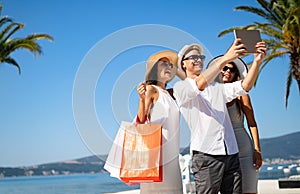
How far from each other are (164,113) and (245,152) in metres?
0.62

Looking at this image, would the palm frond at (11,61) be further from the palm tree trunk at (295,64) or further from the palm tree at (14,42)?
the palm tree trunk at (295,64)

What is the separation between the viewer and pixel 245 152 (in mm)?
3133

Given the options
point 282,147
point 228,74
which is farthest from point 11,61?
point 282,147

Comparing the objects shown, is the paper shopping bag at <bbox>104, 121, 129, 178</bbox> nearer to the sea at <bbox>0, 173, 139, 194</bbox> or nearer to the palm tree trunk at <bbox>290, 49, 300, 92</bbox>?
the sea at <bbox>0, 173, 139, 194</bbox>

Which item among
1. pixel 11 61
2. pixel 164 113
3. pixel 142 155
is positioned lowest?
pixel 142 155

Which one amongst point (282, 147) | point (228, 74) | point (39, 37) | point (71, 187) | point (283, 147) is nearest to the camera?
point (228, 74)

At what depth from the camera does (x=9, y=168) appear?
102688 mm

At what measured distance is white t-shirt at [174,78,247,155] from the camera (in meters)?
2.82

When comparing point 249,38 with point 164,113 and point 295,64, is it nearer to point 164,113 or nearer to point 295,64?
point 164,113

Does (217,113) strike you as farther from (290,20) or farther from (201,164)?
(290,20)

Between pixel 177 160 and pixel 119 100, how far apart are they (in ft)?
2.16

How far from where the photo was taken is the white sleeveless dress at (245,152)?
311 centimetres

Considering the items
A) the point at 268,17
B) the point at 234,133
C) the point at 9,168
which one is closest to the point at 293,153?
the point at 9,168

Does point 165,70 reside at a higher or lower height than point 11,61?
lower
